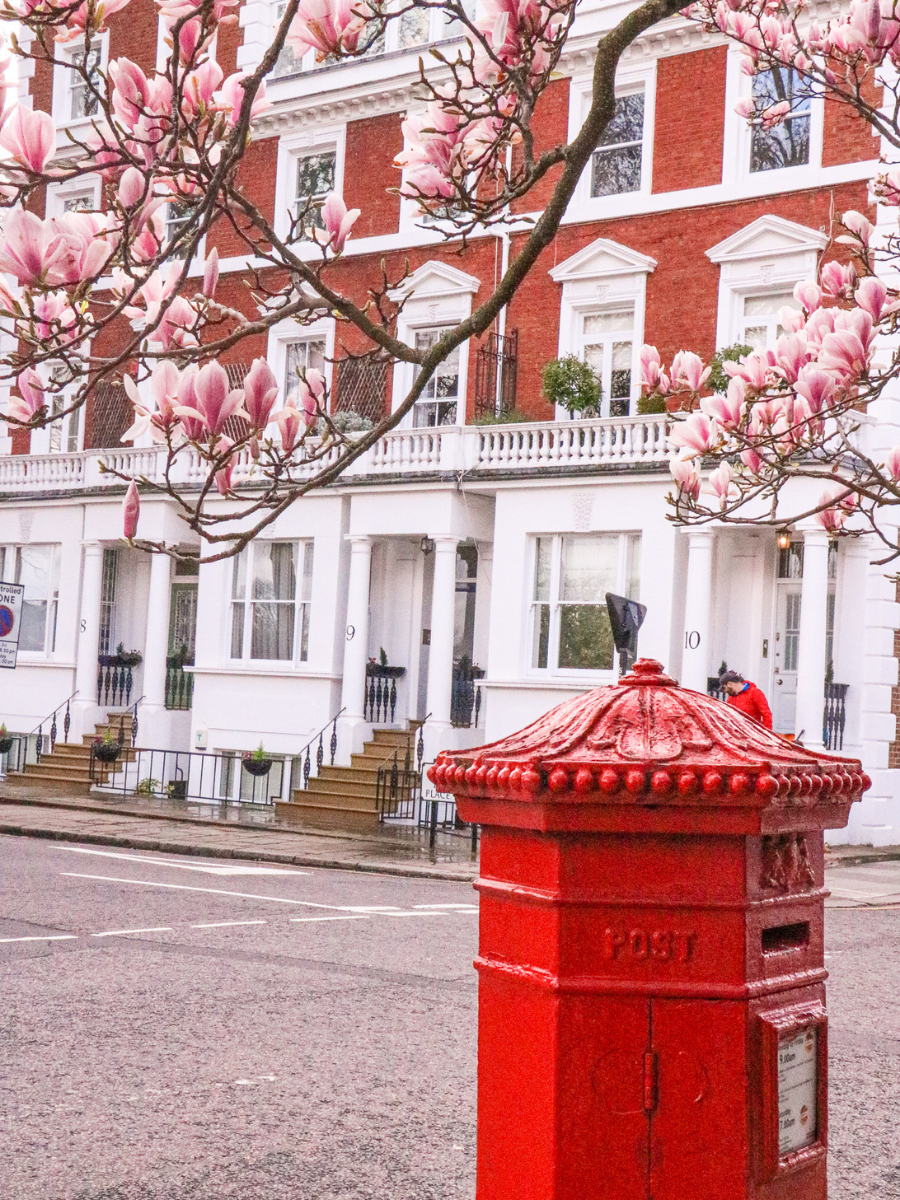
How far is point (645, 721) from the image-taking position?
3154mm

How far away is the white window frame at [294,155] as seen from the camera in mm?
28859

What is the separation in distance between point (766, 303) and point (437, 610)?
7185 mm

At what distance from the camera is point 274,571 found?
28.2 meters

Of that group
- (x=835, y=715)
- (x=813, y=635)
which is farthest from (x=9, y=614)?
(x=835, y=715)

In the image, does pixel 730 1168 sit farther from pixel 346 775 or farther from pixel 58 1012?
pixel 346 775

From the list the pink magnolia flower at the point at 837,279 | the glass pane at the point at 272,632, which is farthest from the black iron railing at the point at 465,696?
the pink magnolia flower at the point at 837,279

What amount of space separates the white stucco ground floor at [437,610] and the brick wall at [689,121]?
4282mm

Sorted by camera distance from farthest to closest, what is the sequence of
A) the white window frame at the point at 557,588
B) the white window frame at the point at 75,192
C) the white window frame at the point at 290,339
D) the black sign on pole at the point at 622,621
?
1. the white window frame at the point at 75,192
2. the white window frame at the point at 290,339
3. the white window frame at the point at 557,588
4. the black sign on pole at the point at 622,621

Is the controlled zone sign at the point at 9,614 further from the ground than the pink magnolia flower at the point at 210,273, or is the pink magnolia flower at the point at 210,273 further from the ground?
the pink magnolia flower at the point at 210,273

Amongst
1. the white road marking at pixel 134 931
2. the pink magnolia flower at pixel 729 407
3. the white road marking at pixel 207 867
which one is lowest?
the white road marking at pixel 207 867

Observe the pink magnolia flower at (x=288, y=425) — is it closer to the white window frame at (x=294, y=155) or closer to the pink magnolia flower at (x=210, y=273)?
the pink magnolia flower at (x=210, y=273)

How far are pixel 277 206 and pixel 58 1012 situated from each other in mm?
23698

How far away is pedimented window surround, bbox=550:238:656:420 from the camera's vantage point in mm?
24875

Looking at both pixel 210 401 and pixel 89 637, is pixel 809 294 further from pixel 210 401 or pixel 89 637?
pixel 89 637
